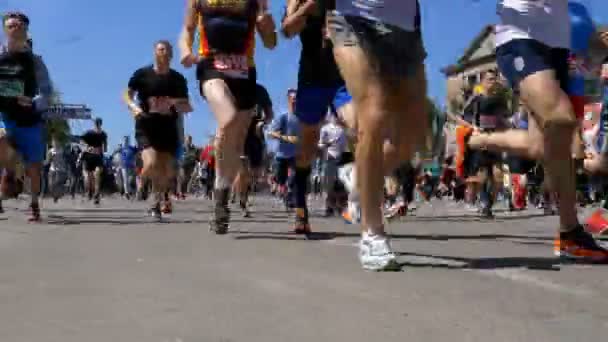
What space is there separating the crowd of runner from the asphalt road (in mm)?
470

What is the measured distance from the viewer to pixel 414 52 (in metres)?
4.28

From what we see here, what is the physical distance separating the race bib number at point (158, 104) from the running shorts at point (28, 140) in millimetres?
1211

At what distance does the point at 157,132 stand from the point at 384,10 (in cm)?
569

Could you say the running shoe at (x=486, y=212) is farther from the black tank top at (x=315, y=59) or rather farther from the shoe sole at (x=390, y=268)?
the shoe sole at (x=390, y=268)

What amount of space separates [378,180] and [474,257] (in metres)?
0.86

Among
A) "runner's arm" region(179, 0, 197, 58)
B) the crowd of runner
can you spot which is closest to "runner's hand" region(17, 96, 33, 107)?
the crowd of runner

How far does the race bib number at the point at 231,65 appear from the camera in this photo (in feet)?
21.1

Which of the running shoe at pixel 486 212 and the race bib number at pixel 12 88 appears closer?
the race bib number at pixel 12 88

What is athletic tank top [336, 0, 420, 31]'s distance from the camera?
→ 4059 millimetres

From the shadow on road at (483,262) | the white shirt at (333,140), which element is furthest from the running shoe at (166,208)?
the shadow on road at (483,262)

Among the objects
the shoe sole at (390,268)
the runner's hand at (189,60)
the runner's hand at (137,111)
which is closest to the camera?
the shoe sole at (390,268)

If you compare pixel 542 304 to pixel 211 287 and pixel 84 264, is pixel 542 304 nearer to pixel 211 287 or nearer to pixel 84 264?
pixel 211 287

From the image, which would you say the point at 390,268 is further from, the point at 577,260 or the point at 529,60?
the point at 529,60

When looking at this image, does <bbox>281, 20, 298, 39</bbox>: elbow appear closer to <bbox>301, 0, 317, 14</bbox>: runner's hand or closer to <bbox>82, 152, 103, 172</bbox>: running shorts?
<bbox>301, 0, 317, 14</bbox>: runner's hand
